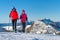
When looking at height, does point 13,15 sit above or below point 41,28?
above

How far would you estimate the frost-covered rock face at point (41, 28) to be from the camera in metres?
26.8

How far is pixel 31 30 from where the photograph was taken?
2805cm

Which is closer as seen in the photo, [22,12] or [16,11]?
[16,11]

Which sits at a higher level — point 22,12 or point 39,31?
point 22,12

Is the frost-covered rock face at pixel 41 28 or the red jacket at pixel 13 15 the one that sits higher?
the red jacket at pixel 13 15

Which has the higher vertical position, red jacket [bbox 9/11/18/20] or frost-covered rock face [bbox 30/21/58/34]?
red jacket [bbox 9/11/18/20]

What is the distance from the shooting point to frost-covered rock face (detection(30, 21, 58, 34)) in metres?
26.8

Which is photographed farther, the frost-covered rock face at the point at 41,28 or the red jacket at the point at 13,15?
the frost-covered rock face at the point at 41,28

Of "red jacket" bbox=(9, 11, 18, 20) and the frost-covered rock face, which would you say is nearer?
"red jacket" bbox=(9, 11, 18, 20)

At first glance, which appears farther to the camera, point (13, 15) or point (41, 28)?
point (41, 28)

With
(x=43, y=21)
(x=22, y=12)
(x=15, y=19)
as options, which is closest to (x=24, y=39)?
(x=15, y=19)

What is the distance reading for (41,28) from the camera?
27.7 m

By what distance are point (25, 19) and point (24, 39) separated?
7772 mm

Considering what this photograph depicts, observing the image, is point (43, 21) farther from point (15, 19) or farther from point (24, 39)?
point (24, 39)
